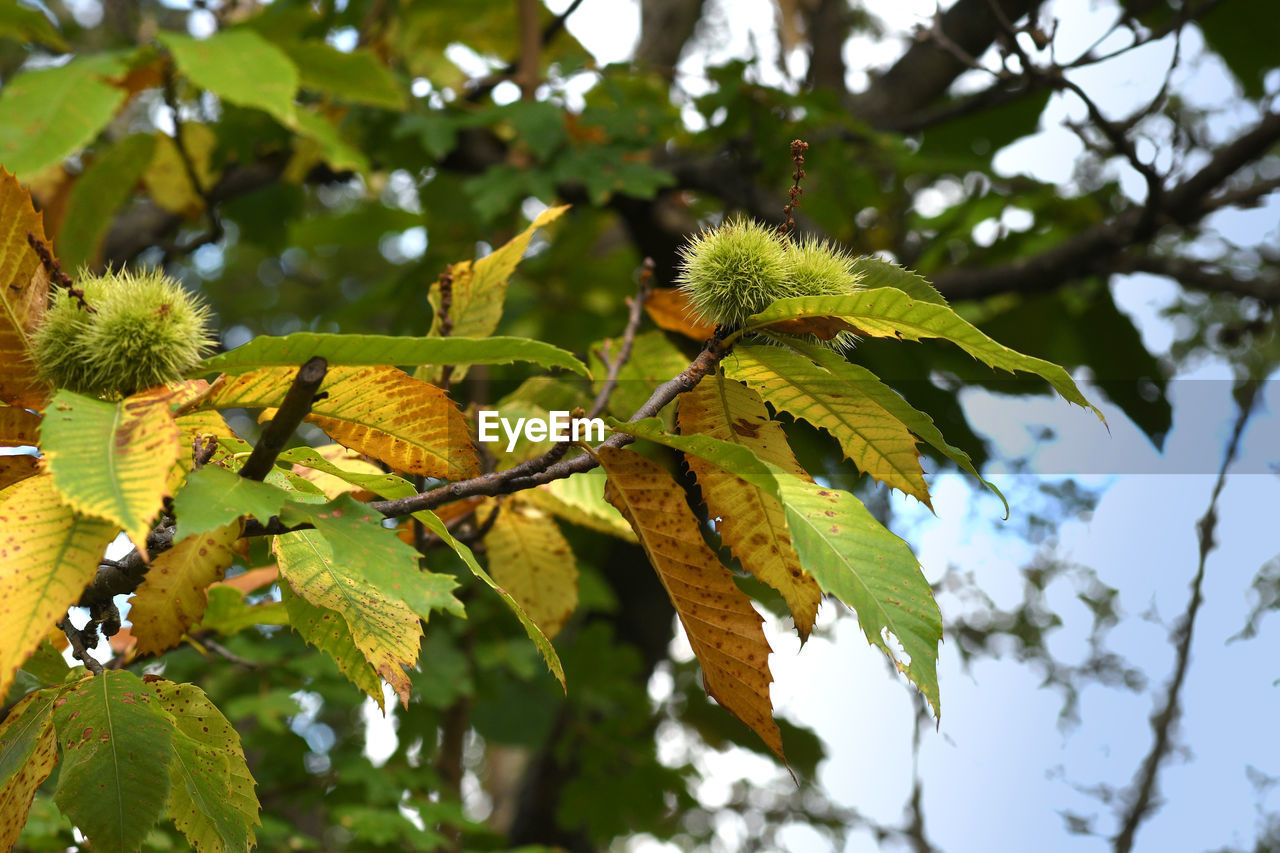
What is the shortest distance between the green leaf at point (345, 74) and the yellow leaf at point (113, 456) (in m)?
2.14

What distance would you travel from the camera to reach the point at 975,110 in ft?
11.2

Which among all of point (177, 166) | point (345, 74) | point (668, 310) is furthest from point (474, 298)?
point (177, 166)

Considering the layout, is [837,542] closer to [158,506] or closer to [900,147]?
[158,506]

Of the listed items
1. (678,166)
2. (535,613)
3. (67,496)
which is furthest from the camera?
(678,166)

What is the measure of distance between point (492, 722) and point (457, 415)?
233 cm

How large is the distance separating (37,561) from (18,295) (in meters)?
0.35

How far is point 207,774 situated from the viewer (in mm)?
1091

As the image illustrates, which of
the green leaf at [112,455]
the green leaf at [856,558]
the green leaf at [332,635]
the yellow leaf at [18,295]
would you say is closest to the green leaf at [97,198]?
the yellow leaf at [18,295]

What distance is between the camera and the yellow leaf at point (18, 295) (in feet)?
3.21

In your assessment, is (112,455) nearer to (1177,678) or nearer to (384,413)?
(384,413)

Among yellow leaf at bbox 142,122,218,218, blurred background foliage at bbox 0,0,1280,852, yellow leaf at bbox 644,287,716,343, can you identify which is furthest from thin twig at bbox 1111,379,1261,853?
yellow leaf at bbox 142,122,218,218

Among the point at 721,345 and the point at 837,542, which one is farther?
the point at 721,345

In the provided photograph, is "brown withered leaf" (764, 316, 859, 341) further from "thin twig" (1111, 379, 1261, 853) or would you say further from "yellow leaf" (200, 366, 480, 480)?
"thin twig" (1111, 379, 1261, 853)

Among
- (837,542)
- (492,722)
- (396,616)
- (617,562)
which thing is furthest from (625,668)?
(837,542)
